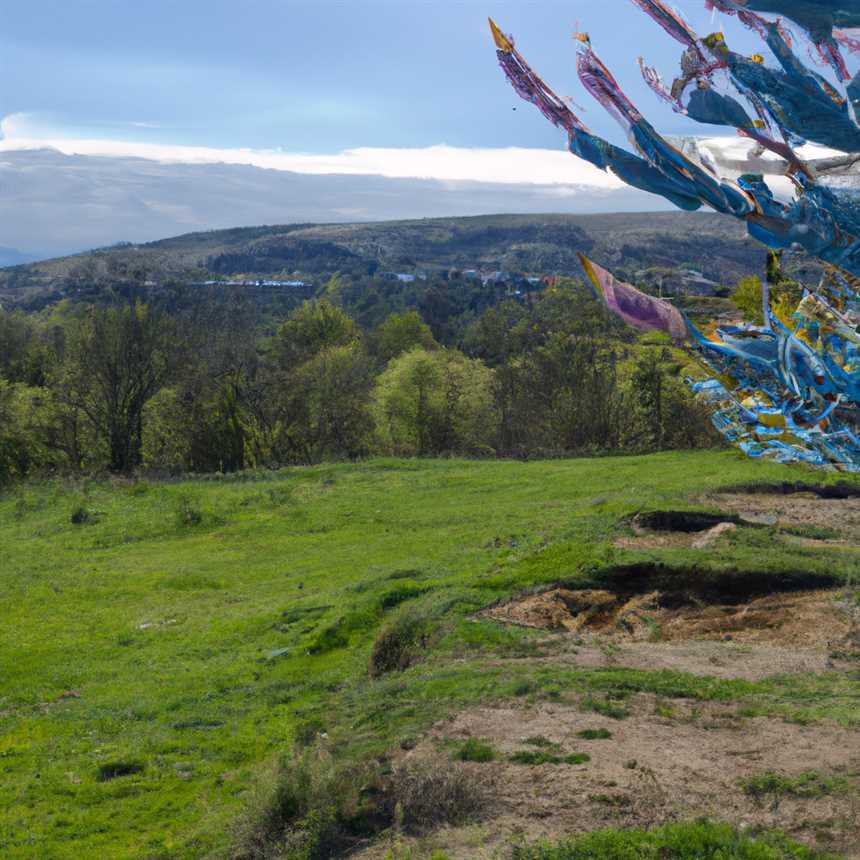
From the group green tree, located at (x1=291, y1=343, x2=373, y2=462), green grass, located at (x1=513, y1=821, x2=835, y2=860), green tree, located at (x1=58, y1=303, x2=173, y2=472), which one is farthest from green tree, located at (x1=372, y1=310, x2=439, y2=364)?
green grass, located at (x1=513, y1=821, x2=835, y2=860)

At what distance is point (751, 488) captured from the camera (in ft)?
73.0

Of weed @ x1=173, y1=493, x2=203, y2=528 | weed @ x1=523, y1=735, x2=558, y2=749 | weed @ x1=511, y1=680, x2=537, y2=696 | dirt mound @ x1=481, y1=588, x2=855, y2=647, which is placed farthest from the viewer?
weed @ x1=173, y1=493, x2=203, y2=528

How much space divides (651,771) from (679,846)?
136 centimetres

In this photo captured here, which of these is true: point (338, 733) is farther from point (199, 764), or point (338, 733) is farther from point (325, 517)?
point (325, 517)

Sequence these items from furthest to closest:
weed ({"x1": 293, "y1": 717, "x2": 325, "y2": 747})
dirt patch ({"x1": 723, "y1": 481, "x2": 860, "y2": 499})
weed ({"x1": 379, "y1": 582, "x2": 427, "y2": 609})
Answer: dirt patch ({"x1": 723, "y1": 481, "x2": 860, "y2": 499}) → weed ({"x1": 379, "y1": 582, "x2": 427, "y2": 609}) → weed ({"x1": 293, "y1": 717, "x2": 325, "y2": 747})

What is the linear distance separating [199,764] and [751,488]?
50.7 feet

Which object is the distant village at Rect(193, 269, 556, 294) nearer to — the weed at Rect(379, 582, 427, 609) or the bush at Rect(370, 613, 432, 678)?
the weed at Rect(379, 582, 427, 609)

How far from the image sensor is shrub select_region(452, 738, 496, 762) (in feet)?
29.0

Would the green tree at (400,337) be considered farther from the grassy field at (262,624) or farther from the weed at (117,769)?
the weed at (117,769)

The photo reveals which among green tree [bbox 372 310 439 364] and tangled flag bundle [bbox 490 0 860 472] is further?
green tree [bbox 372 310 439 364]

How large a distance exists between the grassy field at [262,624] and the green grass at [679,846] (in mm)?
2829

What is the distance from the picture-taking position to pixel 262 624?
16859 millimetres

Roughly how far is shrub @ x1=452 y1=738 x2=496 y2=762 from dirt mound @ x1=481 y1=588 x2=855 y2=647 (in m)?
4.87

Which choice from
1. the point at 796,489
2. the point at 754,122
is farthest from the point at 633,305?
Result: the point at 796,489
